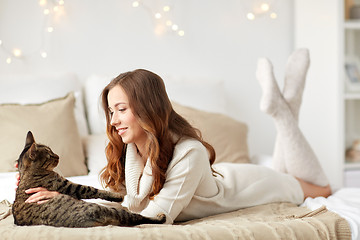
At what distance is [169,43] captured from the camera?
284 centimetres

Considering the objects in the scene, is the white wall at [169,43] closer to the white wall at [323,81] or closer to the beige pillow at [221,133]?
Answer: the white wall at [323,81]

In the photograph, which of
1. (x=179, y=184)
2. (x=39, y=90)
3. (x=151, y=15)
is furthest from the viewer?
(x=151, y=15)

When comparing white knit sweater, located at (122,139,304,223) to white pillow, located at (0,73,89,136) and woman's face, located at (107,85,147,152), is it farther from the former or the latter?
white pillow, located at (0,73,89,136)

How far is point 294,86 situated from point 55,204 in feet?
4.57

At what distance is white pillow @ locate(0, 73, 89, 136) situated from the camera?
2.29 m

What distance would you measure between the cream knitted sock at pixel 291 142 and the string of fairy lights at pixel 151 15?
36.5 inches

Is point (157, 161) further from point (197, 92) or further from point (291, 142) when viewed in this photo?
point (197, 92)

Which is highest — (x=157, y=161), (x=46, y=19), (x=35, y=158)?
(x=46, y=19)

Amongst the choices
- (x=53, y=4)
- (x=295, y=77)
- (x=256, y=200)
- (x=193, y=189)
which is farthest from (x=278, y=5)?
(x=193, y=189)

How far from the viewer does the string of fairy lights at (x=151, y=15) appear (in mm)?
2574

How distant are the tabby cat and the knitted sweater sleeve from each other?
85 millimetres

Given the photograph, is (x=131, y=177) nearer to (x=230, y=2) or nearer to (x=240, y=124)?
(x=240, y=124)

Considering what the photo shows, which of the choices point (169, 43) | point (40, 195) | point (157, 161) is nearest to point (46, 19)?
point (169, 43)

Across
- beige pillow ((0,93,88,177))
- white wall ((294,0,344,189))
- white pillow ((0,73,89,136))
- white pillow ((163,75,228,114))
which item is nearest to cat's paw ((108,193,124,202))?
beige pillow ((0,93,88,177))
